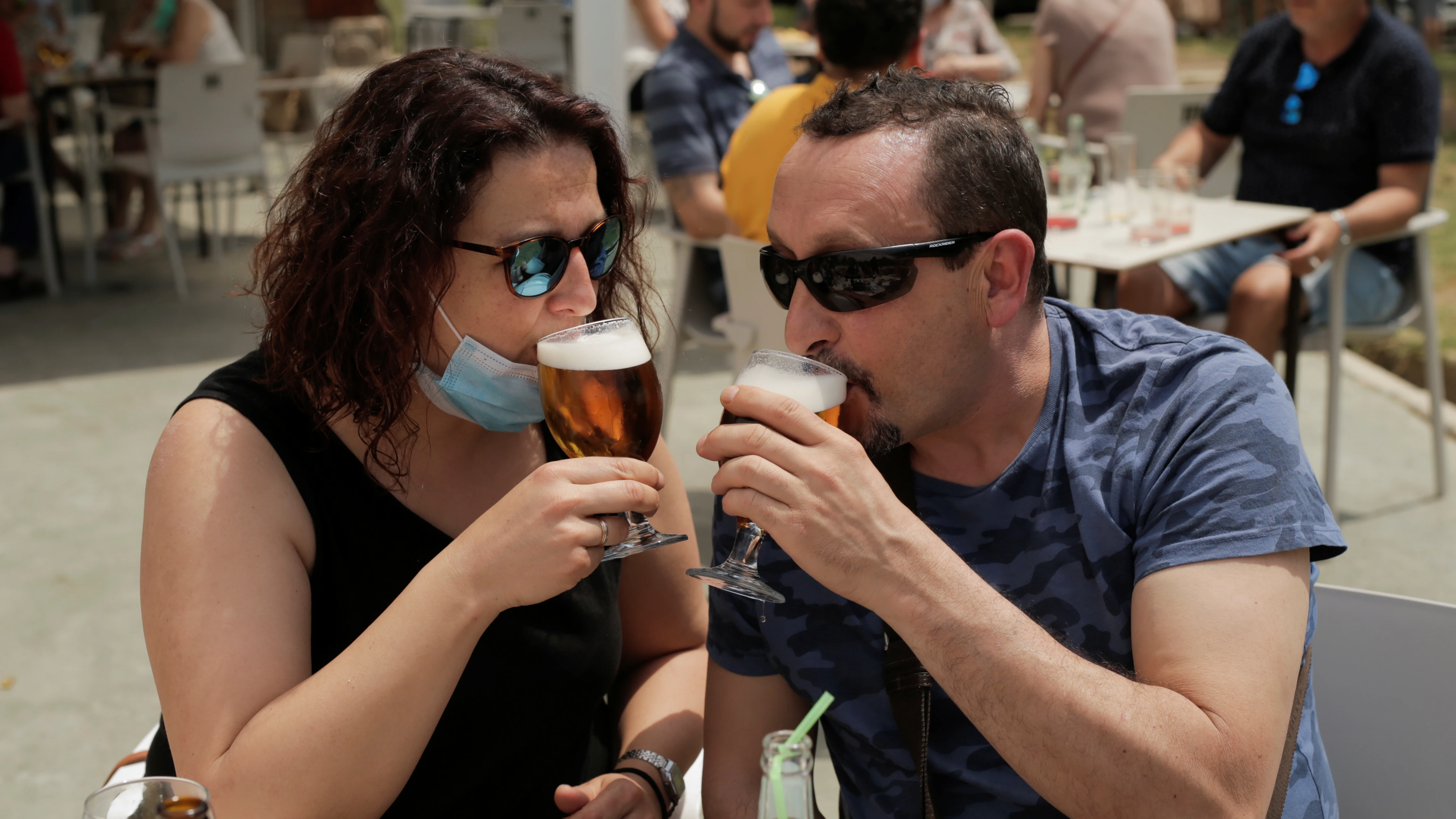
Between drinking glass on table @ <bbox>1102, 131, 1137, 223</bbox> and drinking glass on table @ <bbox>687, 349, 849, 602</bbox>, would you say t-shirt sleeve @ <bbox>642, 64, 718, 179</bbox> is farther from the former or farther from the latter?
drinking glass on table @ <bbox>687, 349, 849, 602</bbox>

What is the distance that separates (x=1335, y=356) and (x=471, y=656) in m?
4.03

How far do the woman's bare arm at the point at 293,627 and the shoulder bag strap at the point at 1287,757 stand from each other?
0.84m

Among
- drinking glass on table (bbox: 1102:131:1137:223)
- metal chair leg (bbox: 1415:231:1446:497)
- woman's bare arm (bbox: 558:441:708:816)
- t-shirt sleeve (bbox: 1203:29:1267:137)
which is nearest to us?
woman's bare arm (bbox: 558:441:708:816)

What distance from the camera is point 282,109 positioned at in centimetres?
1420

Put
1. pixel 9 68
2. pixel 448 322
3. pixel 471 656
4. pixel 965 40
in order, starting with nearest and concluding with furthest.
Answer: pixel 471 656, pixel 448 322, pixel 9 68, pixel 965 40

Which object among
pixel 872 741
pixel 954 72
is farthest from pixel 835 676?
pixel 954 72

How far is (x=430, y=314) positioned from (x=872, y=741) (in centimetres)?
89

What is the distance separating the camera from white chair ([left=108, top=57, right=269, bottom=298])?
826cm

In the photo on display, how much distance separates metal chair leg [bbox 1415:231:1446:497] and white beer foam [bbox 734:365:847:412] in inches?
163

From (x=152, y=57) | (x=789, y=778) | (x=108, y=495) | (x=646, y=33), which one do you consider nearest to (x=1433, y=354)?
(x=789, y=778)

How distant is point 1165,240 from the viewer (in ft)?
13.9

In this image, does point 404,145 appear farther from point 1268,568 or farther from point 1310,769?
point 1310,769

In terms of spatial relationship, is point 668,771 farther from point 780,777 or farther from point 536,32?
point 536,32

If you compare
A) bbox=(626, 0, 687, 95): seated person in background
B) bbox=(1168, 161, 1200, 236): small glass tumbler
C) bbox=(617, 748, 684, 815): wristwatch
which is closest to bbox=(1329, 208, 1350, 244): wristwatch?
bbox=(1168, 161, 1200, 236): small glass tumbler
